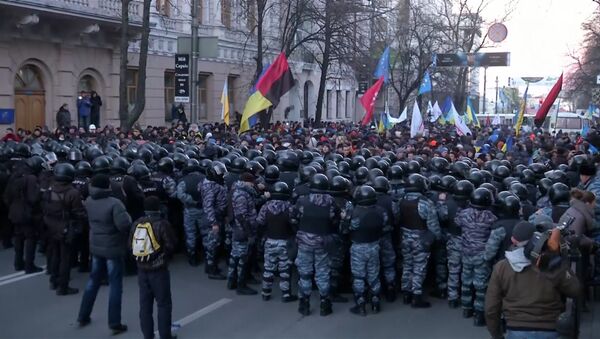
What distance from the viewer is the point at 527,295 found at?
4.98 m

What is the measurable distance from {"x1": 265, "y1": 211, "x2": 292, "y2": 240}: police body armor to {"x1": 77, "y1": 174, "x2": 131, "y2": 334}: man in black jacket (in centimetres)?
188

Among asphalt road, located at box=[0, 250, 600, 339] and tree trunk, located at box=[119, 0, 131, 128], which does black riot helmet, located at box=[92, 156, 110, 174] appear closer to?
asphalt road, located at box=[0, 250, 600, 339]

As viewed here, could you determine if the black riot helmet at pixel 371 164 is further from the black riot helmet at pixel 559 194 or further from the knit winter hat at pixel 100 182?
the knit winter hat at pixel 100 182

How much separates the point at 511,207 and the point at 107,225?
4.52 m

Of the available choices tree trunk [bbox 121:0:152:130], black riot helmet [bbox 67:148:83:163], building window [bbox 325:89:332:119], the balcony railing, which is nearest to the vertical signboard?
tree trunk [bbox 121:0:152:130]

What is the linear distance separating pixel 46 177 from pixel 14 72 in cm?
1303

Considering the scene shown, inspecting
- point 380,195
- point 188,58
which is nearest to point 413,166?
point 380,195

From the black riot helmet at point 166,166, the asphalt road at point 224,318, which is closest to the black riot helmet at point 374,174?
the asphalt road at point 224,318

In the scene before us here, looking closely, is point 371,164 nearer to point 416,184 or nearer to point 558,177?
point 416,184

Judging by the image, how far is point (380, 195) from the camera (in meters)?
9.06

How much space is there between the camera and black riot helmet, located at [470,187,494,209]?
8.13 meters

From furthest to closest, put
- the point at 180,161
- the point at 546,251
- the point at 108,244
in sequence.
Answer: the point at 180,161, the point at 108,244, the point at 546,251

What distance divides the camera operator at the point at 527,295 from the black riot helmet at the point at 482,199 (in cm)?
301

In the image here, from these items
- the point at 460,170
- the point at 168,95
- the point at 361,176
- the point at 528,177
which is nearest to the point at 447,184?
the point at 460,170
